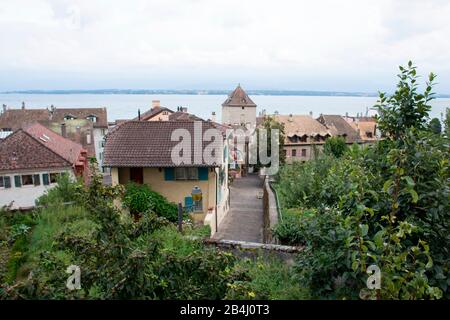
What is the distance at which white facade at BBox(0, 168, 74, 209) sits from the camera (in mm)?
23219

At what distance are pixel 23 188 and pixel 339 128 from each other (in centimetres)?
3798

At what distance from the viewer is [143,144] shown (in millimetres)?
17422

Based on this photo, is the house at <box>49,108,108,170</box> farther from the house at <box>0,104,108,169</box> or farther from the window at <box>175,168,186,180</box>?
the window at <box>175,168,186,180</box>

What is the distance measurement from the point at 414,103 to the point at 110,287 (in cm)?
445

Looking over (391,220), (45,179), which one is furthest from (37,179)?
(391,220)

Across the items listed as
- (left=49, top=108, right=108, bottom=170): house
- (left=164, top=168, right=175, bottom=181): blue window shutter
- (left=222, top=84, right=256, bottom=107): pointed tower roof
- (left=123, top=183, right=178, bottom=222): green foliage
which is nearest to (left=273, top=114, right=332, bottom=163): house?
(left=222, top=84, right=256, bottom=107): pointed tower roof

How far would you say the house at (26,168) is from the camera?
23266 mm

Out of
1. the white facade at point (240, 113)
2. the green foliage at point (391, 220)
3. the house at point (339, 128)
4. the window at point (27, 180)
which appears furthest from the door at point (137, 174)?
the house at point (339, 128)

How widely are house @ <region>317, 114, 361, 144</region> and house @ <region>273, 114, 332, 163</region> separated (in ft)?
4.91

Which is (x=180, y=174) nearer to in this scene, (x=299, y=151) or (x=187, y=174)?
(x=187, y=174)

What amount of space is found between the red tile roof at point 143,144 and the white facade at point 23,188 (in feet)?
25.9

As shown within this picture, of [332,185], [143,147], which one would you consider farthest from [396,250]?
[143,147]

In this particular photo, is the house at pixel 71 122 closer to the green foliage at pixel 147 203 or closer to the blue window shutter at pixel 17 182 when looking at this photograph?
the blue window shutter at pixel 17 182
